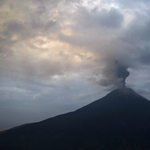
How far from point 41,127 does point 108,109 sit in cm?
3165

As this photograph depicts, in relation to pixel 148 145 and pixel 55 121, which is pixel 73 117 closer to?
pixel 55 121

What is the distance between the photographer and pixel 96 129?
67250 mm

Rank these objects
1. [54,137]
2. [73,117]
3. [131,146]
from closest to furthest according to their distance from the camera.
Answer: [131,146], [54,137], [73,117]

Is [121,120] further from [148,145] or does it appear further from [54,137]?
[54,137]

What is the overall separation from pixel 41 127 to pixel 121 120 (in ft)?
114

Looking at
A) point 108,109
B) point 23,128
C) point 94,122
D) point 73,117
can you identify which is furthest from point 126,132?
point 23,128

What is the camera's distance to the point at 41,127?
78.6 meters

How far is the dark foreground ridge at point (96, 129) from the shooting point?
184 ft

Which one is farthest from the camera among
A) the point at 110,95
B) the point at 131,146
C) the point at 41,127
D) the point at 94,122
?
the point at 110,95

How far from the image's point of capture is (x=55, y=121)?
271ft

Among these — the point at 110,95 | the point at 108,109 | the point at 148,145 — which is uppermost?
the point at 110,95

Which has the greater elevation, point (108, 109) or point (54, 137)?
point (108, 109)

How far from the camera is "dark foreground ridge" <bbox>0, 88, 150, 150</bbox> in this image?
56.2 metres

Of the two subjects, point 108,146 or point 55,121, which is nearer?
point 108,146
